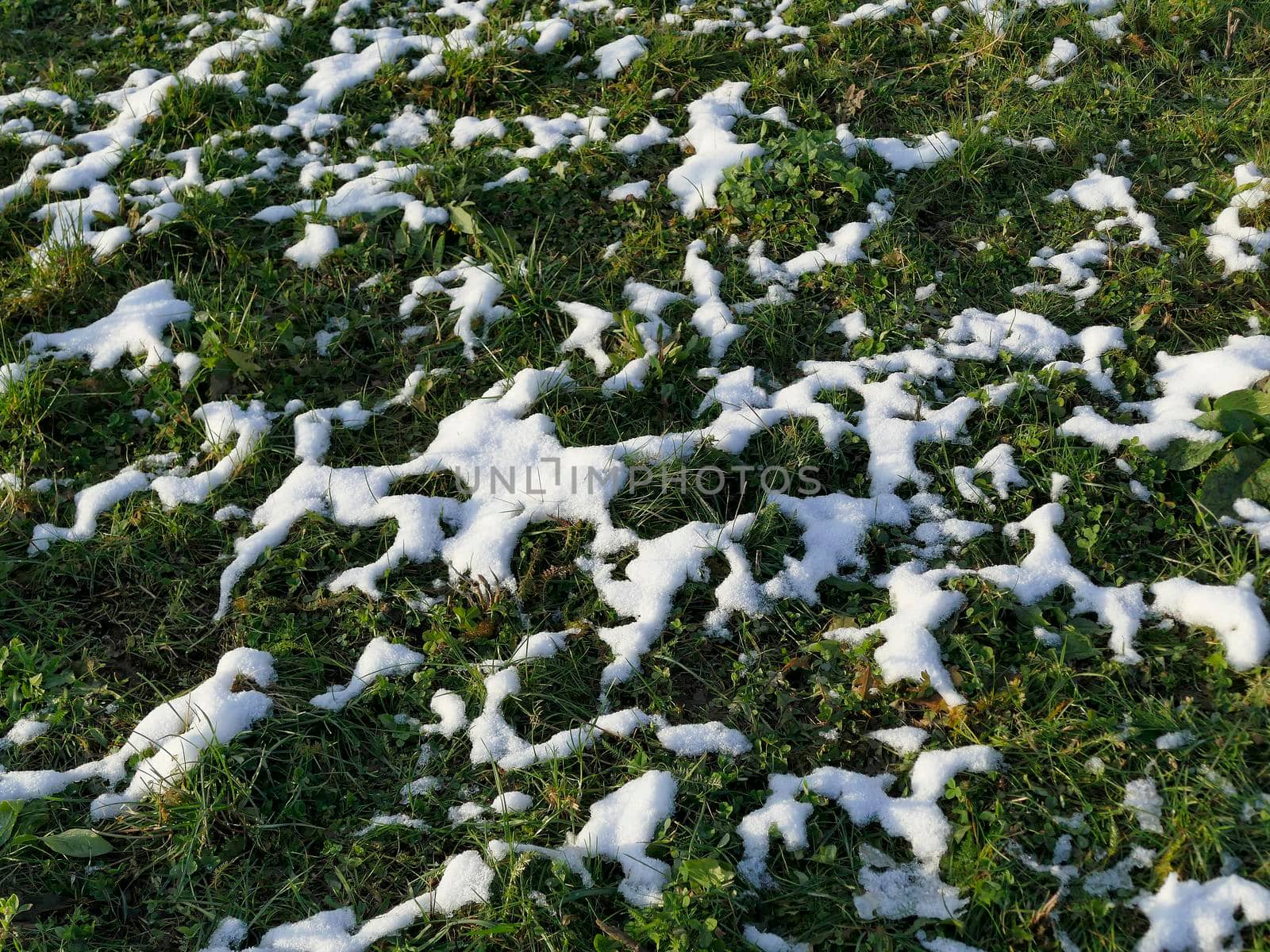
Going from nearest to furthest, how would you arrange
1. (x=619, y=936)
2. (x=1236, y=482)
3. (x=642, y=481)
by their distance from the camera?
1. (x=619, y=936)
2. (x=1236, y=482)
3. (x=642, y=481)

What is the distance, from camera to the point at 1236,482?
2.68 metres

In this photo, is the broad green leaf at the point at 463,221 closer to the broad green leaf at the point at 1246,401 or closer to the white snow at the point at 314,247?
the white snow at the point at 314,247

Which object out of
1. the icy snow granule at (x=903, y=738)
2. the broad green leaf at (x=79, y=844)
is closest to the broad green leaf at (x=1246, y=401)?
the icy snow granule at (x=903, y=738)

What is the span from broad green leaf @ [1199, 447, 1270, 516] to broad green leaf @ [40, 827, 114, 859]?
295cm

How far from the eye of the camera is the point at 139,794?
2418 millimetres

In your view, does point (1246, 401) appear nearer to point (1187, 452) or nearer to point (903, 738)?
point (1187, 452)

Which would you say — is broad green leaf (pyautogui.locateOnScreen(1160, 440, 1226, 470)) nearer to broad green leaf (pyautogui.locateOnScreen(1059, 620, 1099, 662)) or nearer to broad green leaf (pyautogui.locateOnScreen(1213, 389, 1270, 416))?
broad green leaf (pyautogui.locateOnScreen(1213, 389, 1270, 416))

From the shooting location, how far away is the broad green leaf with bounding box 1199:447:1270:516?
105 inches

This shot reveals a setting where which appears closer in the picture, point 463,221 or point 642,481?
point 642,481

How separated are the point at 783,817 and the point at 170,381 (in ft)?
7.88

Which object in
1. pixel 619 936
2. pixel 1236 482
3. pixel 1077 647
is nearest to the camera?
pixel 619 936

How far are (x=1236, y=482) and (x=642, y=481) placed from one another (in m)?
1.64

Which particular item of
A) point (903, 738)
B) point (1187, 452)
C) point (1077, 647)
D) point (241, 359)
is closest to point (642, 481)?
point (903, 738)

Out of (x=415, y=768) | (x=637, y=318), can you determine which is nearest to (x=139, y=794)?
(x=415, y=768)
